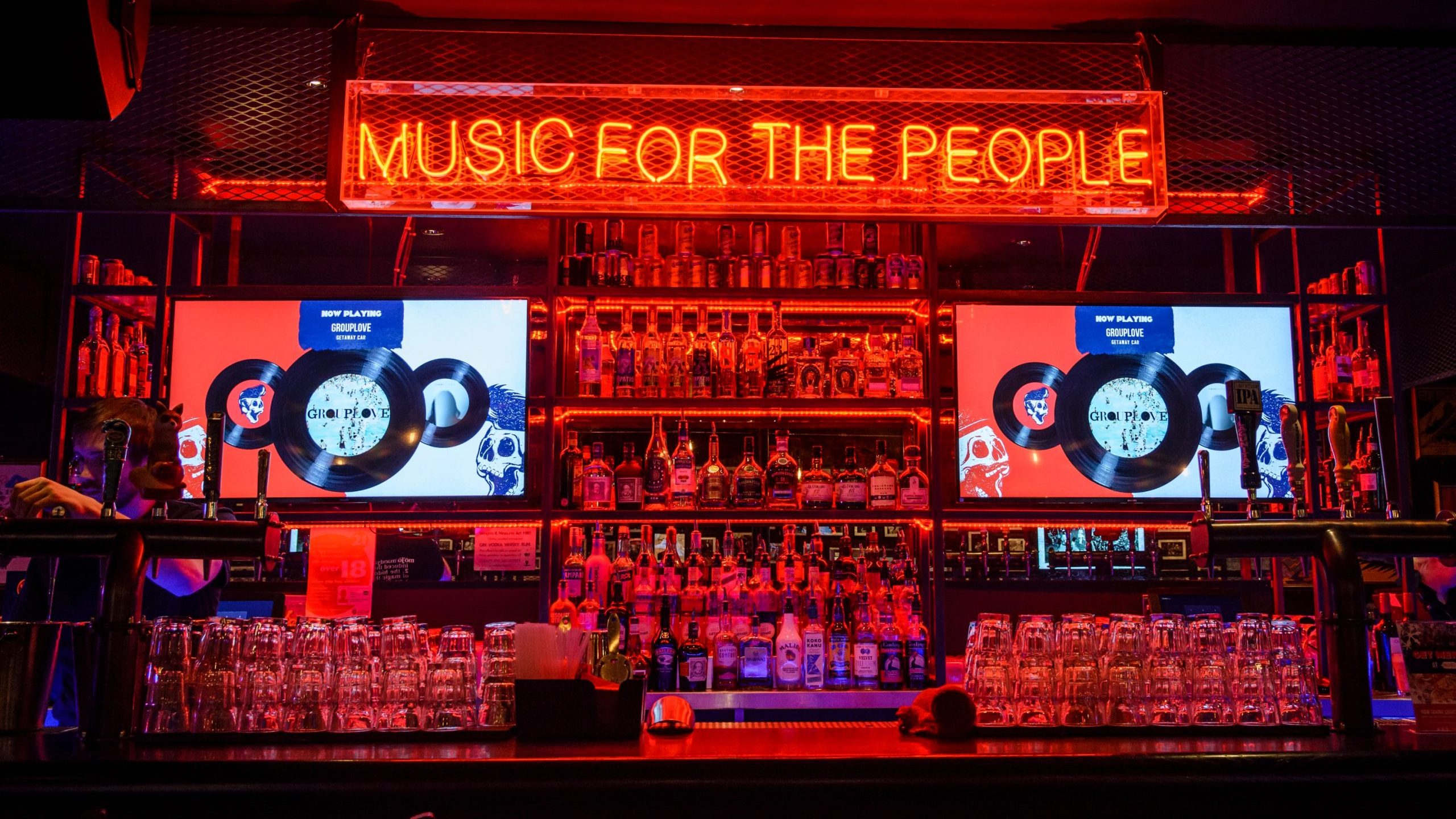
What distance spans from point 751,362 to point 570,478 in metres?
0.74

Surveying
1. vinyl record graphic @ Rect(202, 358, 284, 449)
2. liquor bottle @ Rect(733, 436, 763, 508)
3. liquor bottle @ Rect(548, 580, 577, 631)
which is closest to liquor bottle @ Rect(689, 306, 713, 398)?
liquor bottle @ Rect(733, 436, 763, 508)

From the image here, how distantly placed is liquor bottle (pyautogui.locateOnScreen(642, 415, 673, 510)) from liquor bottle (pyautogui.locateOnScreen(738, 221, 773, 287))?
22.5 inches

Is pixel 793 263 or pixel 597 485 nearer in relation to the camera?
pixel 597 485

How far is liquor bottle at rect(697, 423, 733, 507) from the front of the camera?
11.3 feet

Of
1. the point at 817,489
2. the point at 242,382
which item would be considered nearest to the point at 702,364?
the point at 817,489

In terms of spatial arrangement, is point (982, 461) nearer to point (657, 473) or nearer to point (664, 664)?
point (657, 473)

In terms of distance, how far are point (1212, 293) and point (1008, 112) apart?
42.3 inches

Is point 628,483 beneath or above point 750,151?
beneath

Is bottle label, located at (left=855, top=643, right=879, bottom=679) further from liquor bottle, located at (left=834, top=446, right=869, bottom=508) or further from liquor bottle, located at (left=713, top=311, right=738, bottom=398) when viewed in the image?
liquor bottle, located at (left=713, top=311, right=738, bottom=398)

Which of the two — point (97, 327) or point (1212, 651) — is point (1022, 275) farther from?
point (97, 327)

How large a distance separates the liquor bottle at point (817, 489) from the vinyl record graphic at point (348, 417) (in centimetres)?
132

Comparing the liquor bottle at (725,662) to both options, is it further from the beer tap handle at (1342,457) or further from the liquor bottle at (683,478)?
the beer tap handle at (1342,457)

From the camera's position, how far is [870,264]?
11.9 ft

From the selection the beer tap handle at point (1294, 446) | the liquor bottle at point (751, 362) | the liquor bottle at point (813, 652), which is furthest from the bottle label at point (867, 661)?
the beer tap handle at point (1294, 446)
